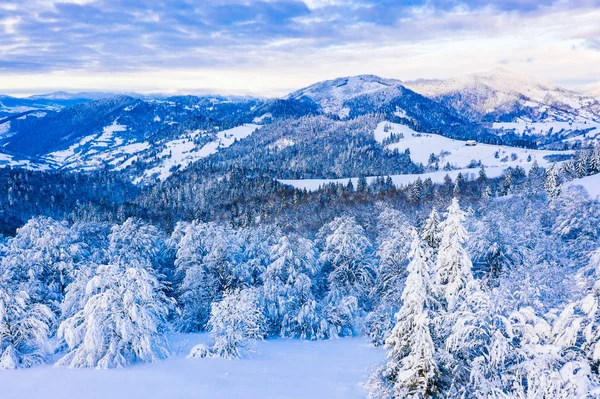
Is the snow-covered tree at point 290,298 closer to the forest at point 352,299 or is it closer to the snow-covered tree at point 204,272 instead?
the forest at point 352,299

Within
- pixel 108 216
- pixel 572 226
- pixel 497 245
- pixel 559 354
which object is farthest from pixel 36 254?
pixel 108 216

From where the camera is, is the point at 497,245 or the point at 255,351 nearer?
the point at 255,351

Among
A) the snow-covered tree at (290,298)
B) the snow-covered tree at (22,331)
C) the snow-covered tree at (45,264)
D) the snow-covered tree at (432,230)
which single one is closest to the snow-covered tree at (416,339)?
the snow-covered tree at (432,230)

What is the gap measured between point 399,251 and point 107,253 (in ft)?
97.8

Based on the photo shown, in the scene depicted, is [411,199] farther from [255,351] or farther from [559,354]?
[559,354]

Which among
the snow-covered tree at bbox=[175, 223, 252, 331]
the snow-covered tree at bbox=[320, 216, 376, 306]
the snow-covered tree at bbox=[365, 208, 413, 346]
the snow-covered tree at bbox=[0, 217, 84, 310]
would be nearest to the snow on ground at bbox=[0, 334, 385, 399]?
the snow-covered tree at bbox=[365, 208, 413, 346]

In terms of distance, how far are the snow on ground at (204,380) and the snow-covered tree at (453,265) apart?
6.90 m

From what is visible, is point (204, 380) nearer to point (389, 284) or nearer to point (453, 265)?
point (453, 265)

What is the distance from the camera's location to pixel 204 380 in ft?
62.9

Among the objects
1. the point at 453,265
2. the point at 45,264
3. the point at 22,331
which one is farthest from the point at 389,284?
the point at 45,264

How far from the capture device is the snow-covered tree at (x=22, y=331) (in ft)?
71.1

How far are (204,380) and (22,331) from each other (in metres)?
11.9

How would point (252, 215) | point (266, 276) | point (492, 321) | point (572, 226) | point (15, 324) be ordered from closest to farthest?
point (492, 321), point (15, 324), point (266, 276), point (572, 226), point (252, 215)

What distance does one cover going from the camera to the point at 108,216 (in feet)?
557
